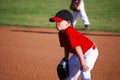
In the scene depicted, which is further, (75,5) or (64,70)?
(75,5)

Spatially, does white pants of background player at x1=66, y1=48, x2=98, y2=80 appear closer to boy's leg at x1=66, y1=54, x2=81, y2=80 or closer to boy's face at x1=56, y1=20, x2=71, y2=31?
boy's leg at x1=66, y1=54, x2=81, y2=80

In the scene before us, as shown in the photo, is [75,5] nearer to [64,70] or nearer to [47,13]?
[47,13]

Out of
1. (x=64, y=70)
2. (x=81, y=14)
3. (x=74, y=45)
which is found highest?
(x=74, y=45)

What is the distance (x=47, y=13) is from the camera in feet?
52.5

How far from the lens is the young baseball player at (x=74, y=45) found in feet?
14.9

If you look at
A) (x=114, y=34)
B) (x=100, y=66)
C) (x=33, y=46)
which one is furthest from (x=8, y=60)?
(x=114, y=34)

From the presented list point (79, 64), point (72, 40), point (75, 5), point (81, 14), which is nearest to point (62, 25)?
point (72, 40)

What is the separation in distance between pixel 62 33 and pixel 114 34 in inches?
248

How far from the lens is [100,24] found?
12828 mm

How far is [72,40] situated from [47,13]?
38.0ft

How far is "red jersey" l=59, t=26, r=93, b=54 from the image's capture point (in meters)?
4.53

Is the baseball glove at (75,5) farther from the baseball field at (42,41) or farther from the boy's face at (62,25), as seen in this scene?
the boy's face at (62,25)

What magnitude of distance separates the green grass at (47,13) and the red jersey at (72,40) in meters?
6.83

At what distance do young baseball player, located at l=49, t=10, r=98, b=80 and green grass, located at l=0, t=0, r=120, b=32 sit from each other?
6.78 metres
